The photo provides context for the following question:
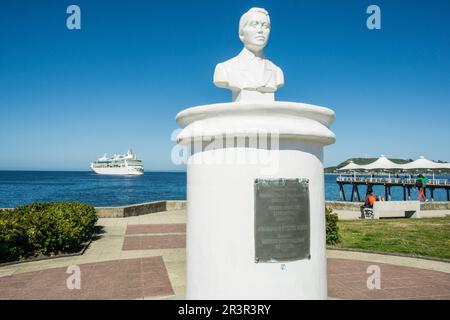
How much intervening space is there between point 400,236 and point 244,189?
9.23 m

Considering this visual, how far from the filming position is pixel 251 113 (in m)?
3.77

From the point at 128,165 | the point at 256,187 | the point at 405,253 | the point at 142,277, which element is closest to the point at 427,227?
the point at 405,253

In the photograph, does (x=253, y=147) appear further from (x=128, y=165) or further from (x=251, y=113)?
(x=128, y=165)

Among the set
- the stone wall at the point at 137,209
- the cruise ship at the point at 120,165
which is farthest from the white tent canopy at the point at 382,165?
the cruise ship at the point at 120,165

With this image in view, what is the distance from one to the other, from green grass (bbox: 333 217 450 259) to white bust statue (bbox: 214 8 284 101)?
663 centimetres

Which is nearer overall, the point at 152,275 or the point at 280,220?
the point at 280,220

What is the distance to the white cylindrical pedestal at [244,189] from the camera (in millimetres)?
3693

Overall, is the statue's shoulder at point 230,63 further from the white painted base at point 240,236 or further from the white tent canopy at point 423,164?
the white tent canopy at point 423,164

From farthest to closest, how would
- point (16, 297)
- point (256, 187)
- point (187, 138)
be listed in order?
point (16, 297), point (187, 138), point (256, 187)

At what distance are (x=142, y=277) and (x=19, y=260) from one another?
139 inches

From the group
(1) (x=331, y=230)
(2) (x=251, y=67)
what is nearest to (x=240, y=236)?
(2) (x=251, y=67)

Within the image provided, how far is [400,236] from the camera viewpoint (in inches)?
435

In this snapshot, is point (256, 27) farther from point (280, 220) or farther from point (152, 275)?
point (152, 275)

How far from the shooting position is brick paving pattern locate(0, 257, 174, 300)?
19.2ft
